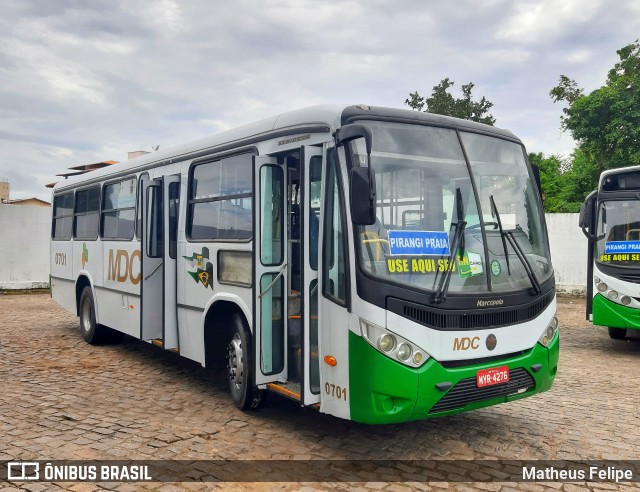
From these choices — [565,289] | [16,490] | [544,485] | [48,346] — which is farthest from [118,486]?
[565,289]

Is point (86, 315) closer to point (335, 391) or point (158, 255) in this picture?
point (158, 255)

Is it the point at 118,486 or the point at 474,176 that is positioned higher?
the point at 474,176

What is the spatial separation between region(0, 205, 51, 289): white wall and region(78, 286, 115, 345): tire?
379 inches

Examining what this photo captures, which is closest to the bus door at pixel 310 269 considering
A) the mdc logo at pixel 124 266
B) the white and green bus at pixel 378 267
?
the white and green bus at pixel 378 267

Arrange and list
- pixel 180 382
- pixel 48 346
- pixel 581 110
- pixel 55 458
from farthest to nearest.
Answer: pixel 581 110 < pixel 48 346 < pixel 180 382 < pixel 55 458

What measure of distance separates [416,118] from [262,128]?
1.65 m

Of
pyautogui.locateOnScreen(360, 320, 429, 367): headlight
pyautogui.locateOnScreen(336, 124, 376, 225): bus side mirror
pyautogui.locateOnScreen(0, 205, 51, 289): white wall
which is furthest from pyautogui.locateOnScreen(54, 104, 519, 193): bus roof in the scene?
pyautogui.locateOnScreen(0, 205, 51, 289): white wall

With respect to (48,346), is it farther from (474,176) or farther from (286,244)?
(474,176)

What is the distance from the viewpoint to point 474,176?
534 cm

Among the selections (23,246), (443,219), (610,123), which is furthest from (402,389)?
(610,123)

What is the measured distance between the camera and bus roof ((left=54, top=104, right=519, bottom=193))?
5144mm

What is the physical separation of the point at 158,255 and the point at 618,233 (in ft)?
23.4

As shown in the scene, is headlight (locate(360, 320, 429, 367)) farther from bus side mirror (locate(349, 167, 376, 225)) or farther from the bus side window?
bus side mirror (locate(349, 167, 376, 225))

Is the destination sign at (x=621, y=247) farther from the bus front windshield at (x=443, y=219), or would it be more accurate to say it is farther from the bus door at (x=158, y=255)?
the bus door at (x=158, y=255)
